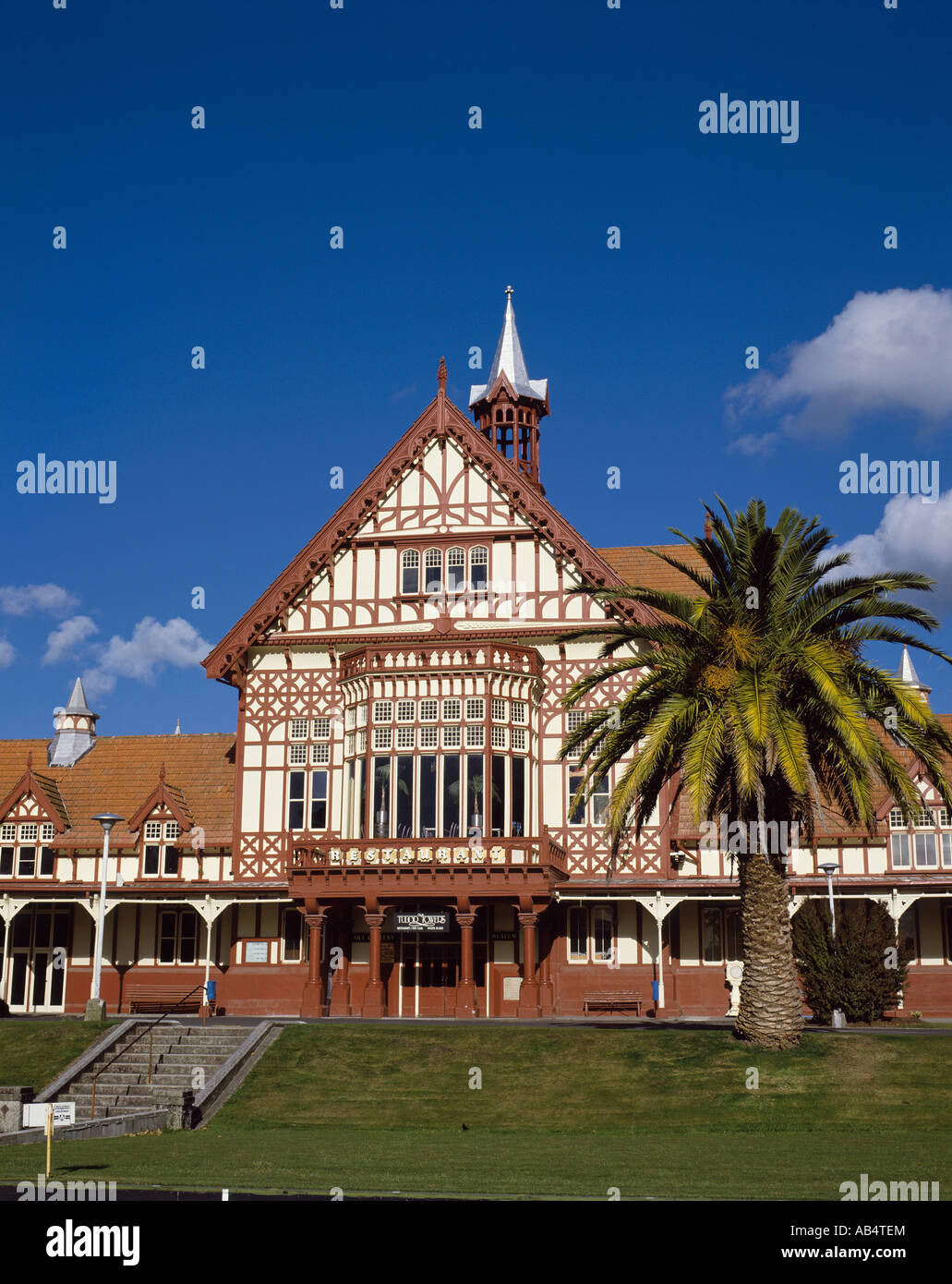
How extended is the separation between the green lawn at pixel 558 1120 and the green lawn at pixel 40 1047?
5045 mm

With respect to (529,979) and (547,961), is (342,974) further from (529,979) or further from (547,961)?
(547,961)

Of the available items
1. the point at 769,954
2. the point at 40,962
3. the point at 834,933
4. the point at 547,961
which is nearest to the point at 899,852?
the point at 834,933

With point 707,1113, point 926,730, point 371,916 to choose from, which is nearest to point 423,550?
point 371,916

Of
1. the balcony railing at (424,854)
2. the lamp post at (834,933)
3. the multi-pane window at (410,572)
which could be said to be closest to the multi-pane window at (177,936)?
the balcony railing at (424,854)

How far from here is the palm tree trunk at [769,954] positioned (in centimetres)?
2872

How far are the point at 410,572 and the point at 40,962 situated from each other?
17.8m

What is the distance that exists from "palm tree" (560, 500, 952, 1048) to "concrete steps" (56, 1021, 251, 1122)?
1086cm

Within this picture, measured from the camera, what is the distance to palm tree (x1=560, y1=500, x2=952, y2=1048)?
2766cm

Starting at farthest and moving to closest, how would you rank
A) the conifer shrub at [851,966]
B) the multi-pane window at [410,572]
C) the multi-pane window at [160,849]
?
the multi-pane window at [160,849], the multi-pane window at [410,572], the conifer shrub at [851,966]

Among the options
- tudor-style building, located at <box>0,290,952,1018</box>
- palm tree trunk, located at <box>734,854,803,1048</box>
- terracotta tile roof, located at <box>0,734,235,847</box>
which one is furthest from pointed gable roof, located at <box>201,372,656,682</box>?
palm tree trunk, located at <box>734,854,803,1048</box>

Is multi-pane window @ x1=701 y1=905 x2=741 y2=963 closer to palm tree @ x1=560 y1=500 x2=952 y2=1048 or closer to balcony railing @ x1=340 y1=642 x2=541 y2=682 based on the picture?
balcony railing @ x1=340 y1=642 x2=541 y2=682

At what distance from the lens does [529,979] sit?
39.6 metres

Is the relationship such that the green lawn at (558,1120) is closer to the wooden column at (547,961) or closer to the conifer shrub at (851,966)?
the conifer shrub at (851,966)
